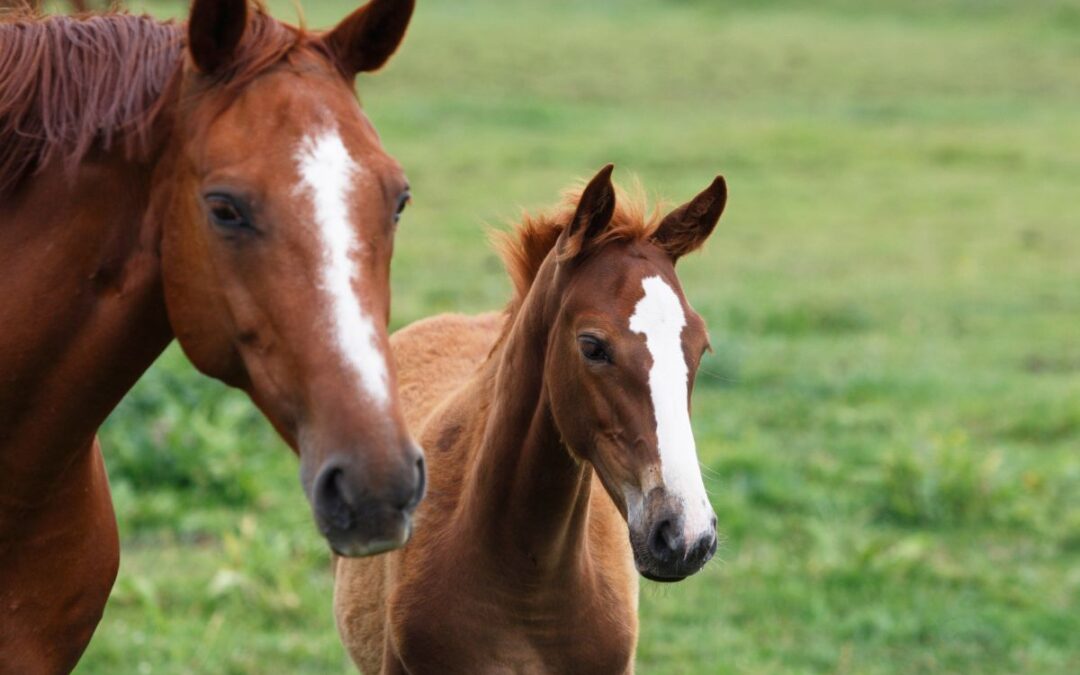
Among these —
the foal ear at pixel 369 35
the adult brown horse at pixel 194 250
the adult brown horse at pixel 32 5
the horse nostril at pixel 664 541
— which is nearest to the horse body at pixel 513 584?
the horse nostril at pixel 664 541

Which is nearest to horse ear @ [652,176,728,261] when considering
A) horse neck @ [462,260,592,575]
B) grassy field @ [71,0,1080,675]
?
horse neck @ [462,260,592,575]

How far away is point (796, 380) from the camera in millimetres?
8914

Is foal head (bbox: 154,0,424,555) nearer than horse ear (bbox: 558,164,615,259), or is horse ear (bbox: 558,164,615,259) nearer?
foal head (bbox: 154,0,424,555)

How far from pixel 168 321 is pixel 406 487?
26.9 inches

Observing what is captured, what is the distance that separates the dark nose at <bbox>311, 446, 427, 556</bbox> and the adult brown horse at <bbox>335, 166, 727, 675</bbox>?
1.02 meters

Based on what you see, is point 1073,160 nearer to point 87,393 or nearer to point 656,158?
point 656,158

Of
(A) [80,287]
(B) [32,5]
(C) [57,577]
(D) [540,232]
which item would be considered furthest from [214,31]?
(D) [540,232]

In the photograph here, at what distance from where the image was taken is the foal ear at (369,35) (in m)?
2.64

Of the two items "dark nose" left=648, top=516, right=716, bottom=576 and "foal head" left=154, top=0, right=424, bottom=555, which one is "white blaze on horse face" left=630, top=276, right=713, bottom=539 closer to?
"dark nose" left=648, top=516, right=716, bottom=576

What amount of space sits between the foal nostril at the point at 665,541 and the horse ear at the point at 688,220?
2.56ft

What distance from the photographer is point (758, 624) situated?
584 centimetres

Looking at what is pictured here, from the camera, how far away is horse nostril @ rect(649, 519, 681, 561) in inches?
124

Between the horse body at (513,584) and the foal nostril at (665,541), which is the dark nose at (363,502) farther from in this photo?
the horse body at (513,584)

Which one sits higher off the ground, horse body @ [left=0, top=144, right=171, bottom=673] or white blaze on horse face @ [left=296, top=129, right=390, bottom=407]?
white blaze on horse face @ [left=296, top=129, right=390, bottom=407]
